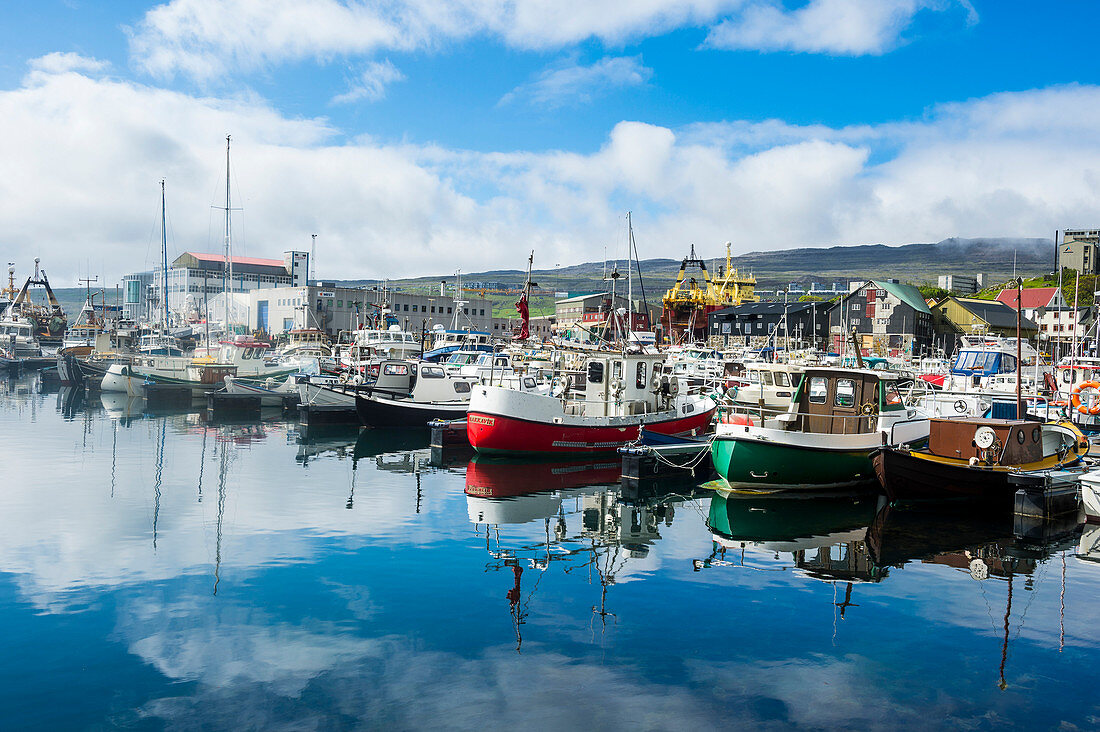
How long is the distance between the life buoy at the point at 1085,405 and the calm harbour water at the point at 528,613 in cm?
1949

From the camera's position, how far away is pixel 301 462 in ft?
92.6

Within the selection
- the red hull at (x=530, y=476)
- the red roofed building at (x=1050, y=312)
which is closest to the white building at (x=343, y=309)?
the red roofed building at (x=1050, y=312)

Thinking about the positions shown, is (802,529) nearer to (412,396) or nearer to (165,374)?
(412,396)

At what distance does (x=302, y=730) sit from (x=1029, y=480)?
16.6 meters

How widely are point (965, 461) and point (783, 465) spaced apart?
4397 millimetres

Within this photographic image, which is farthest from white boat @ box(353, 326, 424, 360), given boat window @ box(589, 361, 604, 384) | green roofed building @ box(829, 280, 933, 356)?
green roofed building @ box(829, 280, 933, 356)

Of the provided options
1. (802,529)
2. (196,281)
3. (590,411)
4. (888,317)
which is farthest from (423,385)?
(196,281)

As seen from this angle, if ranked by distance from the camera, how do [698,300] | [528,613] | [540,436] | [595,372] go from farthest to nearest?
1. [698,300]
2. [595,372]
3. [540,436]
4. [528,613]

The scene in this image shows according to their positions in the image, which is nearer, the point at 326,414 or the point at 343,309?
the point at 326,414

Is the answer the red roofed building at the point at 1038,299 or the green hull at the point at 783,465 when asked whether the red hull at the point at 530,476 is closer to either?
the green hull at the point at 783,465

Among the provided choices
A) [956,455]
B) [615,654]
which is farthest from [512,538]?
[956,455]

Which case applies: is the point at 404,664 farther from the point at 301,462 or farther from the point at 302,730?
the point at 301,462

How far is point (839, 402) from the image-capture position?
881 inches

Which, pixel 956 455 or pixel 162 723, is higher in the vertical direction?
pixel 956 455
